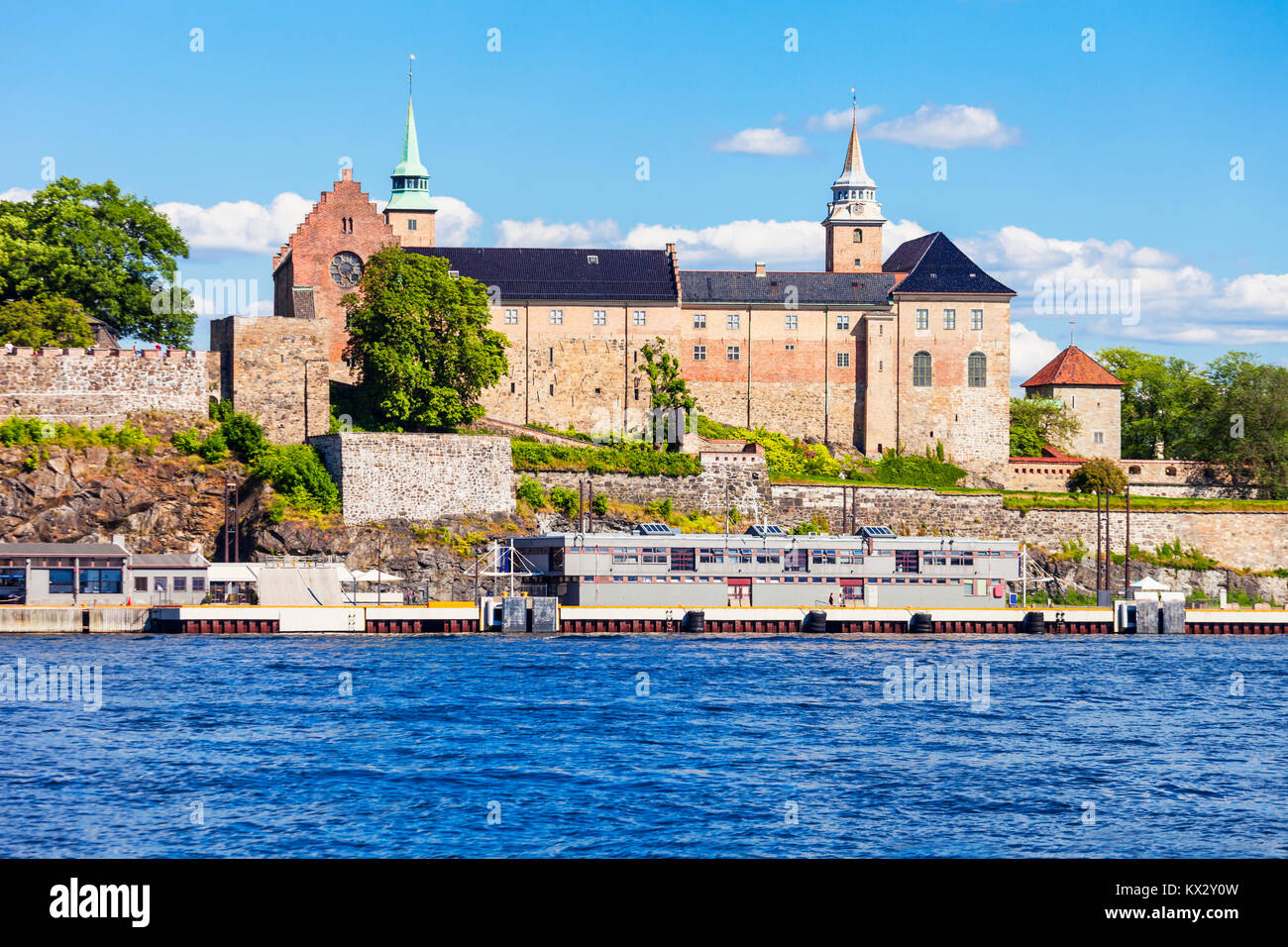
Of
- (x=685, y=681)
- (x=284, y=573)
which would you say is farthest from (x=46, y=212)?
(x=685, y=681)

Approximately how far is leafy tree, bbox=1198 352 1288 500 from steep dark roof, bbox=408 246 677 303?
38810 millimetres

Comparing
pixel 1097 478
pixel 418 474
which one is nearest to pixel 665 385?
pixel 418 474

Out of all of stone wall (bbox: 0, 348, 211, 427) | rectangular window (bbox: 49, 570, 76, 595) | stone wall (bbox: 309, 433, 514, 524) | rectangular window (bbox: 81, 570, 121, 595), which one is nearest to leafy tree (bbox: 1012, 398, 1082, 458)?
stone wall (bbox: 309, 433, 514, 524)

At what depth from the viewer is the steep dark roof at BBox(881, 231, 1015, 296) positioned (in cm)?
9903

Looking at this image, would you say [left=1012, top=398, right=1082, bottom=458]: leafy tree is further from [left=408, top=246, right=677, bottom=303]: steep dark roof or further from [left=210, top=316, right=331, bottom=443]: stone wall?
[left=210, top=316, right=331, bottom=443]: stone wall

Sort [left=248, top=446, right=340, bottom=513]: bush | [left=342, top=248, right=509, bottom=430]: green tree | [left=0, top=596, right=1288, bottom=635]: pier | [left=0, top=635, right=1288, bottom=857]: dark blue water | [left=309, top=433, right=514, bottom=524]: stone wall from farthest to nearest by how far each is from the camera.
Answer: [left=342, top=248, right=509, bottom=430]: green tree → [left=309, top=433, right=514, bottom=524]: stone wall → [left=248, top=446, right=340, bottom=513]: bush → [left=0, top=596, right=1288, bottom=635]: pier → [left=0, top=635, right=1288, bottom=857]: dark blue water

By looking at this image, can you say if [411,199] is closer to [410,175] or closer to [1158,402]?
[410,175]

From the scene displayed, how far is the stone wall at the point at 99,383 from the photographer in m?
72.1

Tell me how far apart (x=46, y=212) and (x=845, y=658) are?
49854mm

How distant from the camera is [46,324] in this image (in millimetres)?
74938

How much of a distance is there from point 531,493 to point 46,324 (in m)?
26.6
